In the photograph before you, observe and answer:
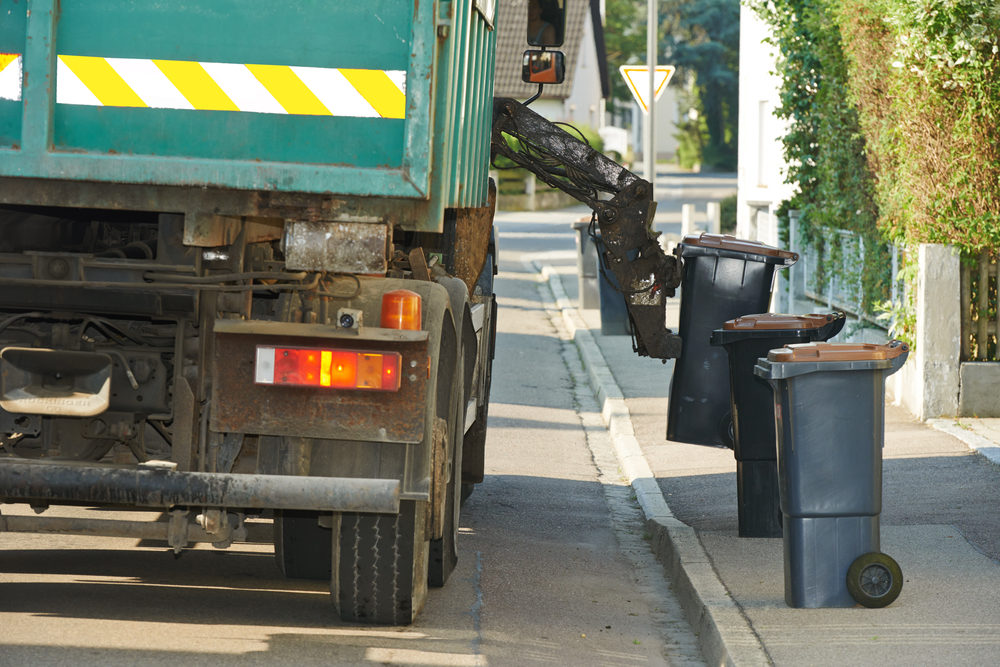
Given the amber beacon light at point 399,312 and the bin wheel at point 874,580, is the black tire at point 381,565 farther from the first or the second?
the bin wheel at point 874,580

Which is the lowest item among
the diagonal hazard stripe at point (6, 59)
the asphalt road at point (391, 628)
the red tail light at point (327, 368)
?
the asphalt road at point (391, 628)

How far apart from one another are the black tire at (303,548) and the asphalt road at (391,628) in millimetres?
106

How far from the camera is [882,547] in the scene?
698 cm

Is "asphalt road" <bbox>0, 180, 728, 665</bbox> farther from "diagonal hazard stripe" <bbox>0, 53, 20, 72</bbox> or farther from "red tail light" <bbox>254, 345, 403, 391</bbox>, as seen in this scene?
"diagonal hazard stripe" <bbox>0, 53, 20, 72</bbox>

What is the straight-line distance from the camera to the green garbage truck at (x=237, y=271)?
186 inches

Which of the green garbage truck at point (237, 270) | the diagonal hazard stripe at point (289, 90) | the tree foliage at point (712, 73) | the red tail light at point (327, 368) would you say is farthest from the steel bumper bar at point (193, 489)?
the tree foliage at point (712, 73)

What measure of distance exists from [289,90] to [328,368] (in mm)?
919

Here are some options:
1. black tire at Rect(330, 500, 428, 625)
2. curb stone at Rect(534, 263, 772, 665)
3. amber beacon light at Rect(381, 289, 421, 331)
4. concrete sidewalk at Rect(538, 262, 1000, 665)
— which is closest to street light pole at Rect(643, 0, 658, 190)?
curb stone at Rect(534, 263, 772, 665)

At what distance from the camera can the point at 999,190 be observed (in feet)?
33.9

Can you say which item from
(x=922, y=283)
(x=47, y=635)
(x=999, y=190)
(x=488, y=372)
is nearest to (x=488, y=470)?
(x=488, y=372)

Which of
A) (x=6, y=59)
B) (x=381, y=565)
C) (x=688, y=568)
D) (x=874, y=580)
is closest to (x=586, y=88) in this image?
(x=688, y=568)

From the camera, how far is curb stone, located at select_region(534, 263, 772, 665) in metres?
5.46

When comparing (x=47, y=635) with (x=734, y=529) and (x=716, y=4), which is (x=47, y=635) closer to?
(x=734, y=529)

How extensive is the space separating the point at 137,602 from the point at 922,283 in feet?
20.9
